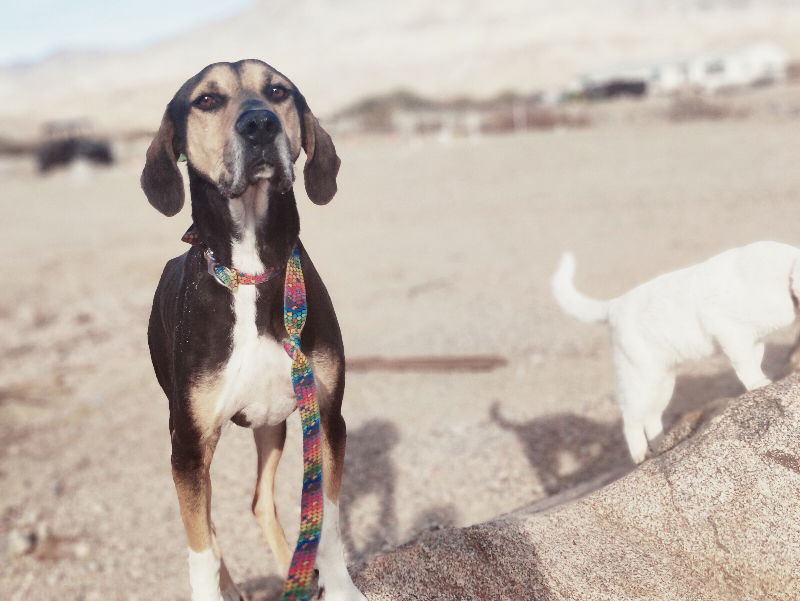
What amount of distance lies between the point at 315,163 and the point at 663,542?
1888 mm

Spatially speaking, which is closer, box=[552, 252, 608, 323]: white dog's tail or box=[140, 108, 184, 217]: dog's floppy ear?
box=[140, 108, 184, 217]: dog's floppy ear

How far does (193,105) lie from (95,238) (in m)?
17.7

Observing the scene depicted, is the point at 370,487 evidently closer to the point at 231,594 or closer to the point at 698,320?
the point at 231,594

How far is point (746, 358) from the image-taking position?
3.48 m

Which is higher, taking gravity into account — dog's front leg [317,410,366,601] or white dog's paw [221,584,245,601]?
dog's front leg [317,410,366,601]

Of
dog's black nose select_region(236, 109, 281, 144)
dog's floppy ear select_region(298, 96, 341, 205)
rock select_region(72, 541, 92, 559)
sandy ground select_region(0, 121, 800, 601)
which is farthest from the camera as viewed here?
rock select_region(72, 541, 92, 559)

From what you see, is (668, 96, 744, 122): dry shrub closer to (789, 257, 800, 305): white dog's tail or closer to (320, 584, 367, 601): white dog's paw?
(789, 257, 800, 305): white dog's tail

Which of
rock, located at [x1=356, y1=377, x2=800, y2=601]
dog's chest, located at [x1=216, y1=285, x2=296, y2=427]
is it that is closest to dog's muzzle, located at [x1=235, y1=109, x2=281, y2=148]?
dog's chest, located at [x1=216, y1=285, x2=296, y2=427]

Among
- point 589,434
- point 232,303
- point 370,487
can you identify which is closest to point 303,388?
point 232,303

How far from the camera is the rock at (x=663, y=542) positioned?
2922 millimetres

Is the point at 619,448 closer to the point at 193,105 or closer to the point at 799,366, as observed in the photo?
the point at 799,366

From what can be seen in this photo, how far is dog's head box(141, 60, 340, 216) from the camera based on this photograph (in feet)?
8.89

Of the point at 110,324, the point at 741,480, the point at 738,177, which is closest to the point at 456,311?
the point at 110,324

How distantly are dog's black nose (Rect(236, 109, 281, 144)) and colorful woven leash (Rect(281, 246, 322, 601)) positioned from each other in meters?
0.45
